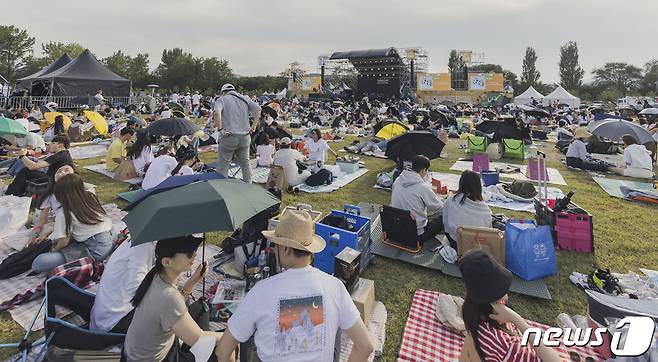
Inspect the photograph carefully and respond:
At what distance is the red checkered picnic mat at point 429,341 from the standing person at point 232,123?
4.14 metres

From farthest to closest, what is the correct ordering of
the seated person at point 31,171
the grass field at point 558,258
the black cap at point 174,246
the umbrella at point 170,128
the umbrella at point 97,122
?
the umbrella at point 97,122 → the umbrella at point 170,128 → the seated person at point 31,171 → the grass field at point 558,258 → the black cap at point 174,246

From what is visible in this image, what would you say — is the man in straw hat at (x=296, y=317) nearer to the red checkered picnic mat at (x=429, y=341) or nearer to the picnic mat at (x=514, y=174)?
the red checkered picnic mat at (x=429, y=341)

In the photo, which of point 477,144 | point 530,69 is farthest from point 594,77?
point 477,144

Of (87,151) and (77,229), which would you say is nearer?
(77,229)

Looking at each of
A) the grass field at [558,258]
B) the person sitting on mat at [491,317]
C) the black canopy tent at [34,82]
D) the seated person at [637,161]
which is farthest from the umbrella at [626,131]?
the black canopy tent at [34,82]

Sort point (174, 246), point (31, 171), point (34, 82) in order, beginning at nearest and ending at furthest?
point (174, 246) → point (31, 171) → point (34, 82)

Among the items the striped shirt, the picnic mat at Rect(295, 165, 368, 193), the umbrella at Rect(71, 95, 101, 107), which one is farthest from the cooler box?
the umbrella at Rect(71, 95, 101, 107)

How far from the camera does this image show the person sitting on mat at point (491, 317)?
1867 millimetres

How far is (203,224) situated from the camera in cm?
222

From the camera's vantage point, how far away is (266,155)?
917 cm

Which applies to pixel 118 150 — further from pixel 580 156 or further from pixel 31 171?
pixel 580 156

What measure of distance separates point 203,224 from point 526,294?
353cm

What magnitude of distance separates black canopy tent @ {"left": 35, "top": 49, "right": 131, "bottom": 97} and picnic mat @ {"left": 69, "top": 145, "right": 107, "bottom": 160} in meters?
13.6

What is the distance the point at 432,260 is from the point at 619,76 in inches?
3011
